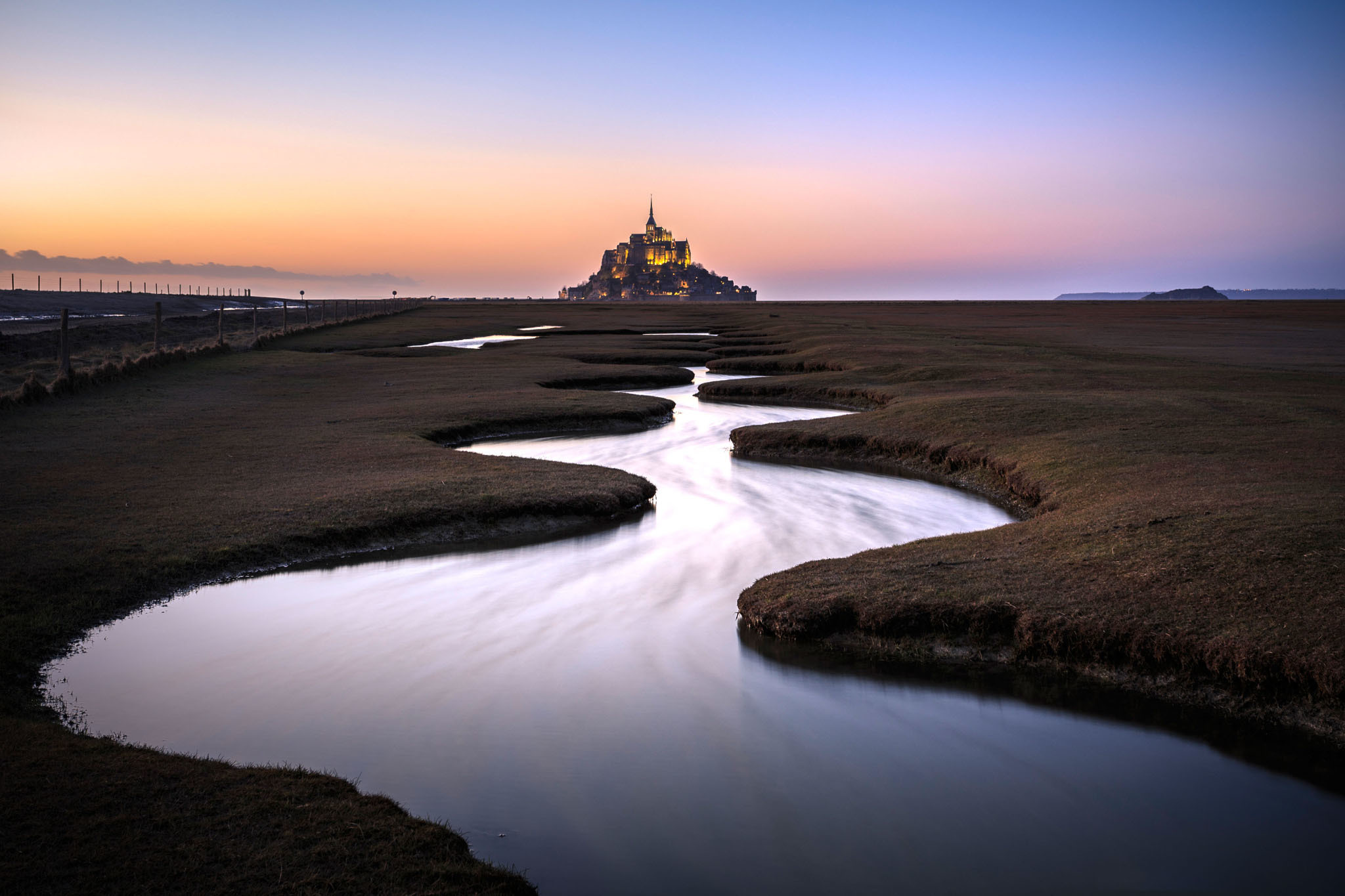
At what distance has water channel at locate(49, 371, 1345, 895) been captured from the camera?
23.3 feet

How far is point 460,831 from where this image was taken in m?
7.25

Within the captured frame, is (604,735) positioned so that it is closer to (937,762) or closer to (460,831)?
(460,831)

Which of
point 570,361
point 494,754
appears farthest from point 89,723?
point 570,361

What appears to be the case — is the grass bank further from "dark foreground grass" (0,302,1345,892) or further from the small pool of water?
the small pool of water

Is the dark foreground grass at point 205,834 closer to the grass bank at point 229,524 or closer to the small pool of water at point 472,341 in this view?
the grass bank at point 229,524

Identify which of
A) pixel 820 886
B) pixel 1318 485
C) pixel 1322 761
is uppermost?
pixel 1318 485

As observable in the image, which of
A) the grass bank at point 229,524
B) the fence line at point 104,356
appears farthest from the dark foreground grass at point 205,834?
the fence line at point 104,356

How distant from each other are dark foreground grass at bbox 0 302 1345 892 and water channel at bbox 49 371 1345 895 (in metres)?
0.84

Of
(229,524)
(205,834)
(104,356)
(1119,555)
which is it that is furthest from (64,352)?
(1119,555)

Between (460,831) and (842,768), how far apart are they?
3536mm

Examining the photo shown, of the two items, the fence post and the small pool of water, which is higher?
the small pool of water

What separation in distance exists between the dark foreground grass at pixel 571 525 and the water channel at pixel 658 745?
2.76ft

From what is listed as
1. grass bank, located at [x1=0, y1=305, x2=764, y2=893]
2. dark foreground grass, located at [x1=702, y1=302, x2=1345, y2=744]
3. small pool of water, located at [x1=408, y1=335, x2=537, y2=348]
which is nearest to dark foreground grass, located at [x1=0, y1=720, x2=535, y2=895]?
grass bank, located at [x1=0, y1=305, x2=764, y2=893]

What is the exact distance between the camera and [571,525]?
1705 cm
